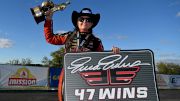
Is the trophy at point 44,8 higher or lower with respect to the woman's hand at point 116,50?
higher

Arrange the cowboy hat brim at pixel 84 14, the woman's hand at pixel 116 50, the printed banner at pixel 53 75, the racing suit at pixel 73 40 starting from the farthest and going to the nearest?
the printed banner at pixel 53 75, the cowboy hat brim at pixel 84 14, the racing suit at pixel 73 40, the woman's hand at pixel 116 50

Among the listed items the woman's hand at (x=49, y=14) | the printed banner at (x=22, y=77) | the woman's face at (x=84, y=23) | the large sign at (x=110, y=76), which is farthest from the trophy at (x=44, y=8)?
the printed banner at (x=22, y=77)

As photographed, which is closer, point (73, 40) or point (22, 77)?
point (73, 40)

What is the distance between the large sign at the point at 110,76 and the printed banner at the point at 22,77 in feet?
71.1

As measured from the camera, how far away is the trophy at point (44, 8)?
4336 millimetres

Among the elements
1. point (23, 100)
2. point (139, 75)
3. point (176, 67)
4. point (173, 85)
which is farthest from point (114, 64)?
point (176, 67)

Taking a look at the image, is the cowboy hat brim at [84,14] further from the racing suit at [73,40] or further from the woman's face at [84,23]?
the racing suit at [73,40]

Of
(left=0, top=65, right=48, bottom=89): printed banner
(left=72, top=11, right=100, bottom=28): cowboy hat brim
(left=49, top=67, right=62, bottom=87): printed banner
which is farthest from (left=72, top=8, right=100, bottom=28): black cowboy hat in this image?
(left=49, top=67, right=62, bottom=87): printed banner

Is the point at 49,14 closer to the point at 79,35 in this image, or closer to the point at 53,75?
the point at 79,35

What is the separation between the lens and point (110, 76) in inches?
153

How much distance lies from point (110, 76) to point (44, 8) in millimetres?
1259

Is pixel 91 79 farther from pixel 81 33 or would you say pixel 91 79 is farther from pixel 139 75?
pixel 81 33

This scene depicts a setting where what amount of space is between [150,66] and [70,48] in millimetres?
1195

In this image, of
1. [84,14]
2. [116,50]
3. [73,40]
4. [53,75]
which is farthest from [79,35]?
[53,75]
